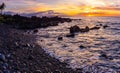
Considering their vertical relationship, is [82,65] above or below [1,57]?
below

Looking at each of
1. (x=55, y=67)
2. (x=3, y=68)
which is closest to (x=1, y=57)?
(x=3, y=68)

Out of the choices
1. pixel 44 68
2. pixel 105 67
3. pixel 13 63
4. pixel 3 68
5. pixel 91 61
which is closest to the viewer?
pixel 3 68

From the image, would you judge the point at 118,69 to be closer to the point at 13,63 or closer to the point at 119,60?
the point at 119,60

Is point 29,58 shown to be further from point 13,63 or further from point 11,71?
point 11,71

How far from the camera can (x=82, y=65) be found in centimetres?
2089

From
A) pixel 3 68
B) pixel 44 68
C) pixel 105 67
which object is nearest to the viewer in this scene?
pixel 3 68

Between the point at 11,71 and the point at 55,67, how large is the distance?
545 cm

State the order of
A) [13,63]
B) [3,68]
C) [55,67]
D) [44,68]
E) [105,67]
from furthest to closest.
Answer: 1. [105,67]
2. [55,67]
3. [44,68]
4. [13,63]
5. [3,68]

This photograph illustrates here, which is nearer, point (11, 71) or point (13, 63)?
point (11, 71)

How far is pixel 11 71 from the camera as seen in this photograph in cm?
1386

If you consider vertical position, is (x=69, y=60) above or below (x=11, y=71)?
below

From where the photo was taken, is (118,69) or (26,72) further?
(118,69)

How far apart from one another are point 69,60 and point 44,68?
18.8ft

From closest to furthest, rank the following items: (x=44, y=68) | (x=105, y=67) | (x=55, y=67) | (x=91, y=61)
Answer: (x=44, y=68) → (x=55, y=67) → (x=105, y=67) → (x=91, y=61)
